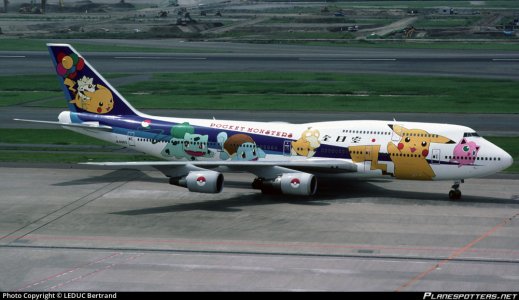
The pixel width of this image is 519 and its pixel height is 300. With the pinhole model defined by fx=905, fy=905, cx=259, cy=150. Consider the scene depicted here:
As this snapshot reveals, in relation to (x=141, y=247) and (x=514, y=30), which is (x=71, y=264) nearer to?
(x=141, y=247)

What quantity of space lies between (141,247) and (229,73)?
75103 mm

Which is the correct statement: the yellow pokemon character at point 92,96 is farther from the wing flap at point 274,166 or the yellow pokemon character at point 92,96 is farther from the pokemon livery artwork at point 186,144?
the wing flap at point 274,166

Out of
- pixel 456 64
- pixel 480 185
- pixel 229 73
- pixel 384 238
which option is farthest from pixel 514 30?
pixel 384 238

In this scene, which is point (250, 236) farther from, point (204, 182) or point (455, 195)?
point (455, 195)

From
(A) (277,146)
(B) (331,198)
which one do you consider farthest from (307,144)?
(B) (331,198)

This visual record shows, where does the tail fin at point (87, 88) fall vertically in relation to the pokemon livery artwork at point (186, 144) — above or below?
above

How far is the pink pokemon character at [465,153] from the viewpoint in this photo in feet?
172

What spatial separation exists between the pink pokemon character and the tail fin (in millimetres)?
21803

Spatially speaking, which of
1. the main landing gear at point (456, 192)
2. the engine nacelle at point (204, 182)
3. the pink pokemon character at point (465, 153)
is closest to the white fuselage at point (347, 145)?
the pink pokemon character at point (465, 153)

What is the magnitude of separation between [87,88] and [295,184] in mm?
17048

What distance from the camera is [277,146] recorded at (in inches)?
2234

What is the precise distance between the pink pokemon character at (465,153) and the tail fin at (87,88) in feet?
71.5

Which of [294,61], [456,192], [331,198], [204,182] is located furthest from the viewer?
[294,61]

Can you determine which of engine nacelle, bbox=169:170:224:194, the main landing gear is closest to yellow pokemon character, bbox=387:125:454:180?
the main landing gear
